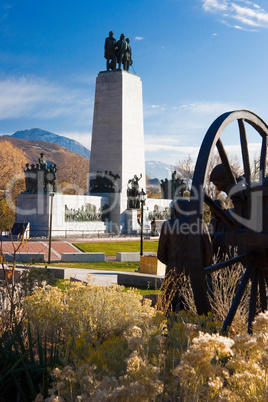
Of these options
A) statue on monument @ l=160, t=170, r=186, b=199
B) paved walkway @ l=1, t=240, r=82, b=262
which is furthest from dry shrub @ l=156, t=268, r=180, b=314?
statue on monument @ l=160, t=170, r=186, b=199

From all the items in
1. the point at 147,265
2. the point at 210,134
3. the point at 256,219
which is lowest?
the point at 147,265

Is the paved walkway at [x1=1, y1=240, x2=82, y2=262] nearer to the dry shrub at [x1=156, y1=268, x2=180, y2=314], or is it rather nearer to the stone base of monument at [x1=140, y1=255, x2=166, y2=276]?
the stone base of monument at [x1=140, y1=255, x2=166, y2=276]

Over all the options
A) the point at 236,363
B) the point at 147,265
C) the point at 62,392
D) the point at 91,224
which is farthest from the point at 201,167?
the point at 91,224

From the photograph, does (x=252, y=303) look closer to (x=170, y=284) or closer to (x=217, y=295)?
(x=217, y=295)

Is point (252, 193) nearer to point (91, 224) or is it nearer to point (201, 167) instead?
point (201, 167)

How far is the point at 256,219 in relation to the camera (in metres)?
3.87

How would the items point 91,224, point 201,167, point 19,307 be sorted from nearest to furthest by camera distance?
1. point 201,167
2. point 19,307
3. point 91,224

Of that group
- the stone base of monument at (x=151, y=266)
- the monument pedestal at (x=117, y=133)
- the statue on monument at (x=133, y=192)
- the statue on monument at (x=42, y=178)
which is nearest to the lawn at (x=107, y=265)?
the stone base of monument at (x=151, y=266)

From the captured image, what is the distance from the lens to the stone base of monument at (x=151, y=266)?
50.0 ft

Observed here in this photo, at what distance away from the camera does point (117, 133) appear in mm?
37312

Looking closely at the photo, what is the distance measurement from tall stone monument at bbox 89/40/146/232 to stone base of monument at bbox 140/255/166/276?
2249cm

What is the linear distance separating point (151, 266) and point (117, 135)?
2324 centimetres

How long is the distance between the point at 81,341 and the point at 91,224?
1288 inches

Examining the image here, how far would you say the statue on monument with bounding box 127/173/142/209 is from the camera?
38812 millimetres
